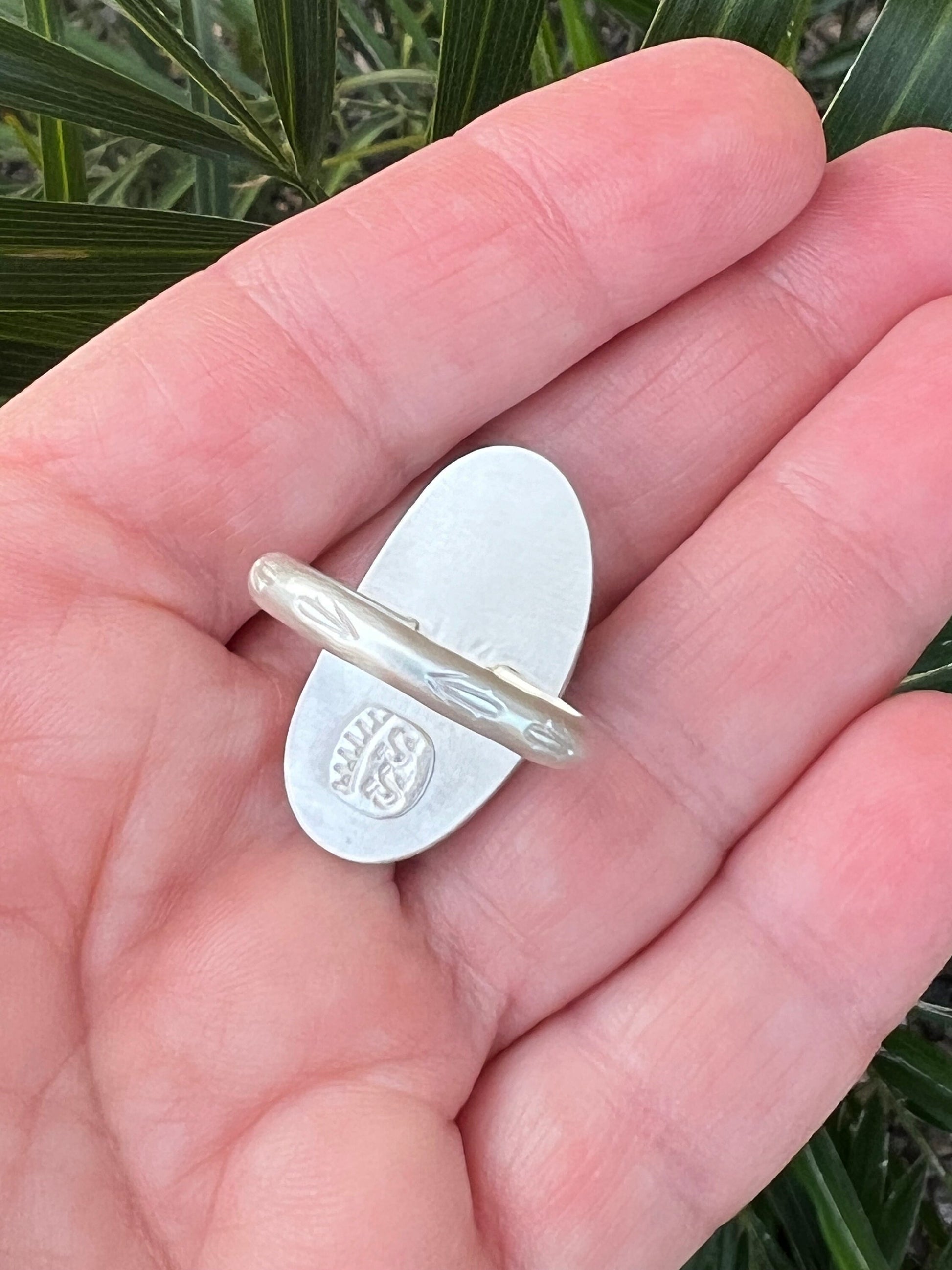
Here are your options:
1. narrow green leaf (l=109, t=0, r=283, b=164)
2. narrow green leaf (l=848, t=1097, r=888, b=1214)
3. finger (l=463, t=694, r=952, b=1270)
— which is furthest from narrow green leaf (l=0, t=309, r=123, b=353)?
narrow green leaf (l=848, t=1097, r=888, b=1214)

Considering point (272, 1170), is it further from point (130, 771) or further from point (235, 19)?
point (235, 19)

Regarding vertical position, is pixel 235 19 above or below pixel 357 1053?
above

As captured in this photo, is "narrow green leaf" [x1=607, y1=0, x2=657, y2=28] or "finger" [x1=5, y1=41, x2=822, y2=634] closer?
"finger" [x1=5, y1=41, x2=822, y2=634]

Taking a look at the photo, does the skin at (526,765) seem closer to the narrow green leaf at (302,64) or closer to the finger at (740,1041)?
the finger at (740,1041)

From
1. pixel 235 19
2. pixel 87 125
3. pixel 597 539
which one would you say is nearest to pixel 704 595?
pixel 597 539

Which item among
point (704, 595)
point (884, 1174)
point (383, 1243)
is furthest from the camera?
point (884, 1174)

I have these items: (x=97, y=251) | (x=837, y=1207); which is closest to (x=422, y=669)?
(x=97, y=251)

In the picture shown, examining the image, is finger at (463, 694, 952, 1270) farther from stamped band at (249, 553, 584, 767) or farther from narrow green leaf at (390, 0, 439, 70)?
narrow green leaf at (390, 0, 439, 70)
